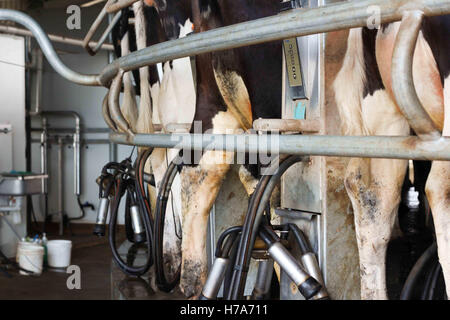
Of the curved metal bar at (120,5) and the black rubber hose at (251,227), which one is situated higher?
the curved metal bar at (120,5)

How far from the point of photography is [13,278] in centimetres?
557

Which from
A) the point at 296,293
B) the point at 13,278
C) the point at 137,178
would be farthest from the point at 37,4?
the point at 296,293

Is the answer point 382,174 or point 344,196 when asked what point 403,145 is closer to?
point 382,174

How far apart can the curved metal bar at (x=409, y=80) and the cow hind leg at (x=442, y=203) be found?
0.28 meters

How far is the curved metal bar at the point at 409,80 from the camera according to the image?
3.16 feet

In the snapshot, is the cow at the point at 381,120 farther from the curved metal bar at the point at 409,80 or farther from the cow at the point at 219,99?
the cow at the point at 219,99

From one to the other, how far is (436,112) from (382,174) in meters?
0.20

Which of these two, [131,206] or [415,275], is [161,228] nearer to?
[131,206]

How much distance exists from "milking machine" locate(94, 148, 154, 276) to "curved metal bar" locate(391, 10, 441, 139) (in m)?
1.93

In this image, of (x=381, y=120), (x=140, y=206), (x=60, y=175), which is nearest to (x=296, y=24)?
(x=381, y=120)

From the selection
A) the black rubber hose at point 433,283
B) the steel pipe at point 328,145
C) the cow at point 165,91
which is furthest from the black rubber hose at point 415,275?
the cow at point 165,91

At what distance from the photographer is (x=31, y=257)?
224 inches

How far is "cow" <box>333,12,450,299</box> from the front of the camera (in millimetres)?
1260

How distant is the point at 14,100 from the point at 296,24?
621 centimetres
